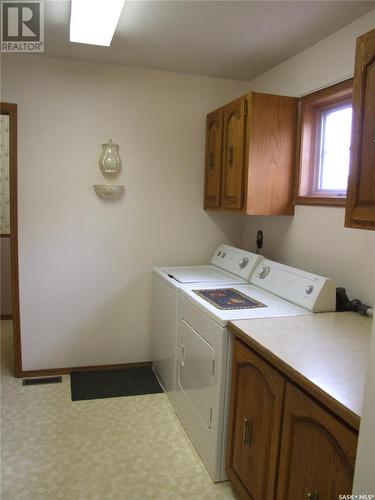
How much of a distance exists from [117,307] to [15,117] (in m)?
1.62

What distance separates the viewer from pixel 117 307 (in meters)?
3.17


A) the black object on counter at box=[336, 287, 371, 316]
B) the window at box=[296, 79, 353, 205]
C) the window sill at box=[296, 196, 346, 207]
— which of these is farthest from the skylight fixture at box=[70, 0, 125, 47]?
the black object on counter at box=[336, 287, 371, 316]

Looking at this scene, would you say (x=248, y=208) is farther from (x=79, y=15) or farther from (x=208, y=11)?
(x=79, y=15)

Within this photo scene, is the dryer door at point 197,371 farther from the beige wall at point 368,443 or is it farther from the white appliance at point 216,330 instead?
the beige wall at point 368,443

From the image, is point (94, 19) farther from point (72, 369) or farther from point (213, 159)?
point (72, 369)

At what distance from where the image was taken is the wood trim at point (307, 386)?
3.48 ft

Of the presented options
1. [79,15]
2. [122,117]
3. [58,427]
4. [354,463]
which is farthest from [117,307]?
[354,463]

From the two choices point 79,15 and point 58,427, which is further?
point 58,427

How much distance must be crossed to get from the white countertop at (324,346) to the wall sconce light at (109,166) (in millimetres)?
1666

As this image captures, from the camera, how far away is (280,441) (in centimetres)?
143

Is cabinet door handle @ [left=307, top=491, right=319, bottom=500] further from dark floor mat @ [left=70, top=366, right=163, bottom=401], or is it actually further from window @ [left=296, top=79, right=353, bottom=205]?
dark floor mat @ [left=70, top=366, right=163, bottom=401]

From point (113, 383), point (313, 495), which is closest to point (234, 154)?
point (113, 383)

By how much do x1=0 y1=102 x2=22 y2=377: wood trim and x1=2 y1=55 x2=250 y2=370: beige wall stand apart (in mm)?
41

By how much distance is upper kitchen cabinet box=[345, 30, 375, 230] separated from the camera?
141 centimetres
